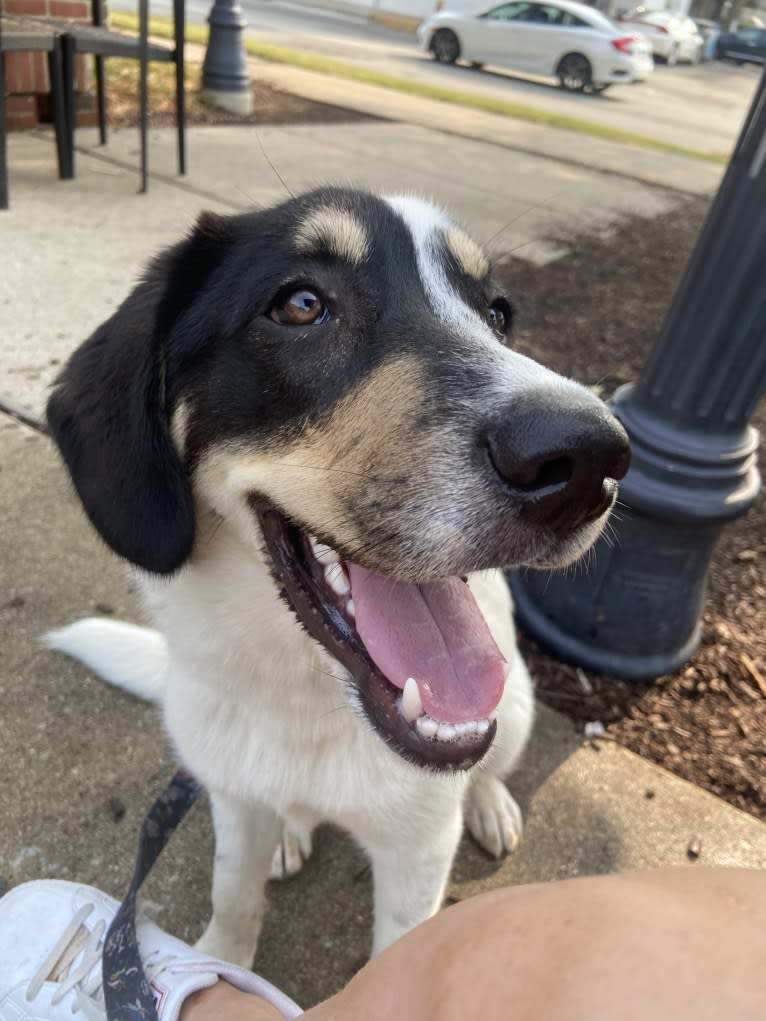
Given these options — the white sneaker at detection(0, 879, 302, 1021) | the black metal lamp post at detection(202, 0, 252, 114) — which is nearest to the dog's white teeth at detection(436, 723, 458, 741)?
the white sneaker at detection(0, 879, 302, 1021)

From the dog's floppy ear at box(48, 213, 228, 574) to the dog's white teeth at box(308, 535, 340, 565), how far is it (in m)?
0.26

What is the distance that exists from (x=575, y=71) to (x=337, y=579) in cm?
2484

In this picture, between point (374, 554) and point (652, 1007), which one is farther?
point (374, 554)

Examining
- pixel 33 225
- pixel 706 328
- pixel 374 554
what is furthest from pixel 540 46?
pixel 374 554

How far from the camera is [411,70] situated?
63.4ft

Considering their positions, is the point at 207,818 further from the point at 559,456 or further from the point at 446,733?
the point at 559,456

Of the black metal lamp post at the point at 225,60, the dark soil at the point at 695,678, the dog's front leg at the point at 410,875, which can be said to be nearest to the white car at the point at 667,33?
the black metal lamp post at the point at 225,60

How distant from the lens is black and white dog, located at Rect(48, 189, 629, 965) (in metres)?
1.38

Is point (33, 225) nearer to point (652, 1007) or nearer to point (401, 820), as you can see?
point (401, 820)

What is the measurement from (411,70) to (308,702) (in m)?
20.7

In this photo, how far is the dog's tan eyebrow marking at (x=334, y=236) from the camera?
1.68 metres

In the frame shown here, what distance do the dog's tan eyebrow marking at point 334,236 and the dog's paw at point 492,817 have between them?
5.13 feet

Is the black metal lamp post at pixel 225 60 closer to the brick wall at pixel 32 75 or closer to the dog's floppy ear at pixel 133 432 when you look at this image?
the brick wall at pixel 32 75

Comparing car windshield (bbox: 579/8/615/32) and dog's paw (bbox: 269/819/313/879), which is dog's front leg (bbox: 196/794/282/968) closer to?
dog's paw (bbox: 269/819/313/879)
